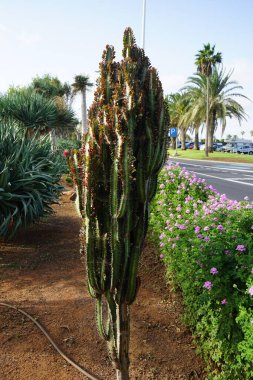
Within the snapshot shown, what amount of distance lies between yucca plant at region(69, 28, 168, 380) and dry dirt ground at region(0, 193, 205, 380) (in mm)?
650

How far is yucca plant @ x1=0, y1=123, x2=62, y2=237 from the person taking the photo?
5199 millimetres

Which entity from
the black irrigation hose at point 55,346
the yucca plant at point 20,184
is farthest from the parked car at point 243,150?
the black irrigation hose at point 55,346

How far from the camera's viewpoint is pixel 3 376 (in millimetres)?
2736

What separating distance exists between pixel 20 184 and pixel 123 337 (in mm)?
3549

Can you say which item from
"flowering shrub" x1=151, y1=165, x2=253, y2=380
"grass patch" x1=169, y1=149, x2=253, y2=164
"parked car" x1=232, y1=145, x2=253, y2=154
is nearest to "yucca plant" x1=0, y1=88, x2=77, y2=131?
"flowering shrub" x1=151, y1=165, x2=253, y2=380

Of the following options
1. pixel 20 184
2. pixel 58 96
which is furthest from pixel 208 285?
pixel 58 96

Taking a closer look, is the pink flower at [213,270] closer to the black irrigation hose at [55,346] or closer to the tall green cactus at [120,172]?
the tall green cactus at [120,172]

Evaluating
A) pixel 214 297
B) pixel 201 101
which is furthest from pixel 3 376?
pixel 201 101

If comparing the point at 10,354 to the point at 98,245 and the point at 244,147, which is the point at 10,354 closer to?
the point at 98,245

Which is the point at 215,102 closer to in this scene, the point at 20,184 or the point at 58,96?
the point at 58,96

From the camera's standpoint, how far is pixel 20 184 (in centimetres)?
545

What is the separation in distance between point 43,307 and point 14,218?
74.5 inches

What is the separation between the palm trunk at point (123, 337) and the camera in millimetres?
2443

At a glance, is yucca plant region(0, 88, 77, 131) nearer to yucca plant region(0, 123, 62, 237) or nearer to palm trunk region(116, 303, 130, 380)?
yucca plant region(0, 123, 62, 237)
